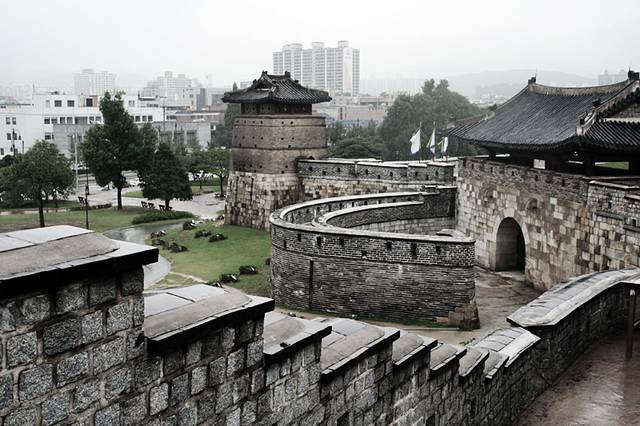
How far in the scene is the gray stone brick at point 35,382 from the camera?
4.44 m

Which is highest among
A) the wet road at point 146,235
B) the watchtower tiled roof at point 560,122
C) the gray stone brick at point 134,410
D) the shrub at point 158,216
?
the watchtower tiled roof at point 560,122

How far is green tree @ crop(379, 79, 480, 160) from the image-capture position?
71312mm

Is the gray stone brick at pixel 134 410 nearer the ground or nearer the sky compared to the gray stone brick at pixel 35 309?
Answer: nearer the ground

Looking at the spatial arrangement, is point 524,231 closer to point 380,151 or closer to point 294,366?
point 294,366

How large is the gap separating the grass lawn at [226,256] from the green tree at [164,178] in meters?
7.68

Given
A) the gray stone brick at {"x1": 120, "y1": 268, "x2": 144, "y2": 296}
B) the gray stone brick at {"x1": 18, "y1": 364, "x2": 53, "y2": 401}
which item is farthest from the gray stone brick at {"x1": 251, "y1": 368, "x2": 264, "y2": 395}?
the gray stone brick at {"x1": 18, "y1": 364, "x2": 53, "y2": 401}

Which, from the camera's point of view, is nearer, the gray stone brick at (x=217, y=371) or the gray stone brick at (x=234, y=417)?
the gray stone brick at (x=217, y=371)

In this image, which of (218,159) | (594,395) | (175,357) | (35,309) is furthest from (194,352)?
(218,159)

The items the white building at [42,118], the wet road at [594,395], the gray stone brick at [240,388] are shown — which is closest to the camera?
the gray stone brick at [240,388]

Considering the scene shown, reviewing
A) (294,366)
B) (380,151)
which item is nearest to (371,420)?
(294,366)

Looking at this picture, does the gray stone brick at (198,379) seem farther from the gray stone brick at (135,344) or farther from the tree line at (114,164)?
the tree line at (114,164)

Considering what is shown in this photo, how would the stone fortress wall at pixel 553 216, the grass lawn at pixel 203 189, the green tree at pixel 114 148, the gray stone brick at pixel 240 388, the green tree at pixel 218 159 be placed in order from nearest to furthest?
the gray stone brick at pixel 240 388
the stone fortress wall at pixel 553 216
the green tree at pixel 114 148
the grass lawn at pixel 203 189
the green tree at pixel 218 159

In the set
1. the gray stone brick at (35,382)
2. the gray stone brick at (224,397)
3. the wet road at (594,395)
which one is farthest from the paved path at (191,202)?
the gray stone brick at (35,382)

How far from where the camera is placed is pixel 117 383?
5.03 meters
